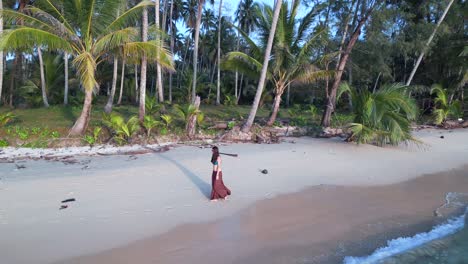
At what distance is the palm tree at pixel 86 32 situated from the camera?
9.67 m

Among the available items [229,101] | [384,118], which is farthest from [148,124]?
[229,101]

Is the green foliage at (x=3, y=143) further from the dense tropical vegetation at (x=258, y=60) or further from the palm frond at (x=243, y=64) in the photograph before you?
the palm frond at (x=243, y=64)

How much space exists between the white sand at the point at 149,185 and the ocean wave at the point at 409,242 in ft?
7.36

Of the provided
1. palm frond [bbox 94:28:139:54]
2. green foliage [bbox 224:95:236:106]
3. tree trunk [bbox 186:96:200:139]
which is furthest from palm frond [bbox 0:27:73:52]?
green foliage [bbox 224:95:236:106]

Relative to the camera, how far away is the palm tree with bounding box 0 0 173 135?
9.67m

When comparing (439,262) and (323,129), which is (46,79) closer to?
(323,129)

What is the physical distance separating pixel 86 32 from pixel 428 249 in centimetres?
1050

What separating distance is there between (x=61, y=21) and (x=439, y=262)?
11560 mm

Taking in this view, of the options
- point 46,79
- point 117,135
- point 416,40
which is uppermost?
point 416,40

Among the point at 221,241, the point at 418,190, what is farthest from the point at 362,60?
the point at 221,241

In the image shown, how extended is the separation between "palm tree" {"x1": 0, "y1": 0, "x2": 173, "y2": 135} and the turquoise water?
857 centimetres

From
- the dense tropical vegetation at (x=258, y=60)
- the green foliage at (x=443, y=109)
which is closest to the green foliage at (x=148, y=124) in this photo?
the dense tropical vegetation at (x=258, y=60)

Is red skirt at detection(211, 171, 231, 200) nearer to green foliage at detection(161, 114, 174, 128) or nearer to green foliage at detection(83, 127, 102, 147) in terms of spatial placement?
green foliage at detection(83, 127, 102, 147)

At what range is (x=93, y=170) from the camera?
7.80 m
